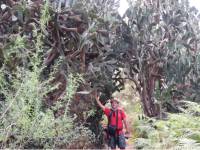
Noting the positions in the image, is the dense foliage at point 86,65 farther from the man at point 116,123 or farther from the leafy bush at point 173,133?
the man at point 116,123

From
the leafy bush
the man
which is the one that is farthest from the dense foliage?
the man

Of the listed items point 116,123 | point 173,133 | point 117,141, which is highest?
point 116,123

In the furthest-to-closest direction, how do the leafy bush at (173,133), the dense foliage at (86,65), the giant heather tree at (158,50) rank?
the giant heather tree at (158,50)
the leafy bush at (173,133)
the dense foliage at (86,65)

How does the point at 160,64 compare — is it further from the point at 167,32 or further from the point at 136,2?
the point at 136,2

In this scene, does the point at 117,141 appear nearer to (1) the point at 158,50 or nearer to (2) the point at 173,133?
(2) the point at 173,133

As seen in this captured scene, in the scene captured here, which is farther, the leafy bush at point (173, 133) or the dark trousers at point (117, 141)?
the dark trousers at point (117, 141)

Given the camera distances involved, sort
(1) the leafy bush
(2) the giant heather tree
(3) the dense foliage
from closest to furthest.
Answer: (3) the dense foliage < (1) the leafy bush < (2) the giant heather tree

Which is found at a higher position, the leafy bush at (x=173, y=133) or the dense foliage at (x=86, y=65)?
the dense foliage at (x=86, y=65)

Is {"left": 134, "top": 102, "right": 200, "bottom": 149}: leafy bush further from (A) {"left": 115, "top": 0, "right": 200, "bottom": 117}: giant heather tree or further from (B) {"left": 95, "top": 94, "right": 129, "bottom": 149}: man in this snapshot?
(A) {"left": 115, "top": 0, "right": 200, "bottom": 117}: giant heather tree

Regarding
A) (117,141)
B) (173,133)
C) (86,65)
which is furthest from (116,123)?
(173,133)

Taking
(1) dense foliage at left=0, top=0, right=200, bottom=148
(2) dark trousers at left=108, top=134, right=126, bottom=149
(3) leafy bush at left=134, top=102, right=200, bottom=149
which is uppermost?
(1) dense foliage at left=0, top=0, right=200, bottom=148

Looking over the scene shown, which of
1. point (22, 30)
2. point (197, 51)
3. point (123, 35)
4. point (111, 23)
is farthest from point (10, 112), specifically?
point (197, 51)

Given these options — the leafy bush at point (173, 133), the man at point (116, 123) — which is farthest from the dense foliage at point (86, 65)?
the man at point (116, 123)

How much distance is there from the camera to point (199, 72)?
34.8 feet
